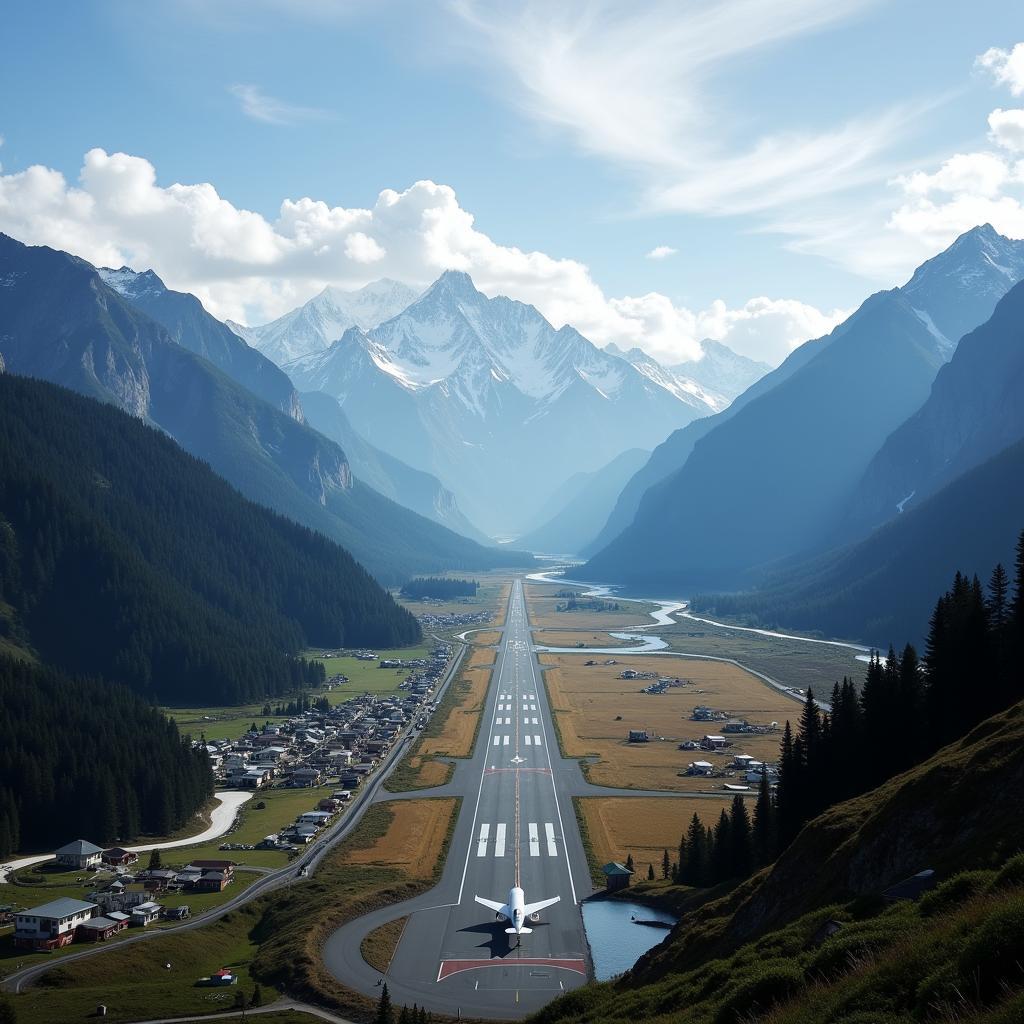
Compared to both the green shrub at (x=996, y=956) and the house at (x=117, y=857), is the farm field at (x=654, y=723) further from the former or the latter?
the green shrub at (x=996, y=956)

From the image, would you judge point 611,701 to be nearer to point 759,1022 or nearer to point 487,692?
point 487,692

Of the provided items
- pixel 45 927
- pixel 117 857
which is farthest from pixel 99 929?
pixel 117 857

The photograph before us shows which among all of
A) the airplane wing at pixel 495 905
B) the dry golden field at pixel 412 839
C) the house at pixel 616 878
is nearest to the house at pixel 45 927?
the dry golden field at pixel 412 839

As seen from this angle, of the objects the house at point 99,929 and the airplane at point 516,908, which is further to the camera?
the house at point 99,929

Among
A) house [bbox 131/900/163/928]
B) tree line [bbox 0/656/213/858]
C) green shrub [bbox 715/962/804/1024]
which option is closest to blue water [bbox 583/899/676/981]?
house [bbox 131/900/163/928]

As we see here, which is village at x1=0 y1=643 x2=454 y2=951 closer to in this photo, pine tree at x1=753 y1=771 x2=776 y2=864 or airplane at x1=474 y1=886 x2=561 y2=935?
airplane at x1=474 y1=886 x2=561 y2=935
